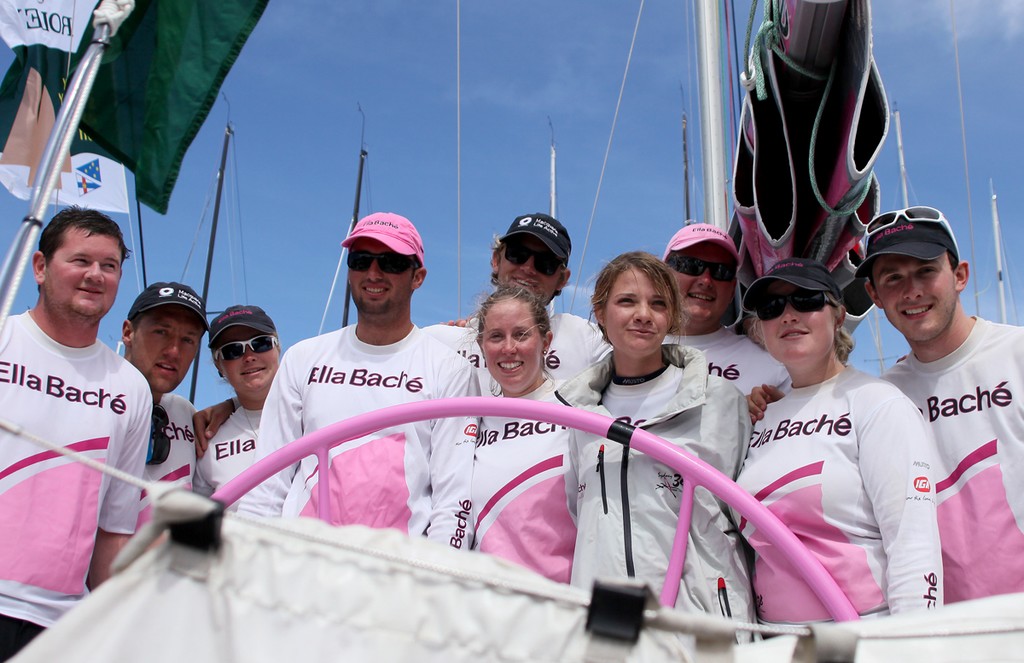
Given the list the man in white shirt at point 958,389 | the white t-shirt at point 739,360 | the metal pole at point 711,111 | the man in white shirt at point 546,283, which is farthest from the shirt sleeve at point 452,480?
the metal pole at point 711,111

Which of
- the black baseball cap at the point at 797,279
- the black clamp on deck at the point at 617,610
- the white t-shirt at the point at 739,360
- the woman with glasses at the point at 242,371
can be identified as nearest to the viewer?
the black clamp on deck at the point at 617,610

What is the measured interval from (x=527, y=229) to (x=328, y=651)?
241 centimetres

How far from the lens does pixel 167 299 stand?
3.13 metres

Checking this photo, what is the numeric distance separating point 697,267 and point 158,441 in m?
2.19

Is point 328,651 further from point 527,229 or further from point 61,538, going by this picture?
point 527,229

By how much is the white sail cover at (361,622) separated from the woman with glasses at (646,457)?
0.88 m

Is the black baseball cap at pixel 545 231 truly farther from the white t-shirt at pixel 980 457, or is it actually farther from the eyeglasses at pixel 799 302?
the white t-shirt at pixel 980 457

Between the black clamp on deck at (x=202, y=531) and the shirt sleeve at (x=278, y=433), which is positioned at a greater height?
the shirt sleeve at (x=278, y=433)

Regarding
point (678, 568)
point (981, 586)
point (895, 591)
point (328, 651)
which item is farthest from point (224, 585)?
point (981, 586)

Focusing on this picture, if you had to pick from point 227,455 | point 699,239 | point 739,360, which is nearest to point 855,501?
point 739,360

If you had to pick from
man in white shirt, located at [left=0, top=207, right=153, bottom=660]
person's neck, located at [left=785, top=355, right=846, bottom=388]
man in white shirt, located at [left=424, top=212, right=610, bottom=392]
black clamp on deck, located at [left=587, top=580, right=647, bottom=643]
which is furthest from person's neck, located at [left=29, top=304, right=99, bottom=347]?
black clamp on deck, located at [left=587, top=580, right=647, bottom=643]

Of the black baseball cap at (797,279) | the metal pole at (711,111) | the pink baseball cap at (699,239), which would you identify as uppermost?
the metal pole at (711,111)

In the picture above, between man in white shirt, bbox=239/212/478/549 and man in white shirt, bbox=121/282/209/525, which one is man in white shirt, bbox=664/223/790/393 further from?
man in white shirt, bbox=121/282/209/525

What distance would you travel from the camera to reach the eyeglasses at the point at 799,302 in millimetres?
2201
